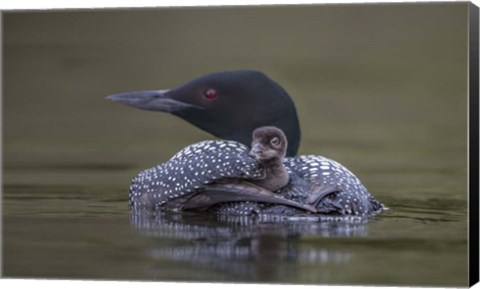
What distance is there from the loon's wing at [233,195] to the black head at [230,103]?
33cm

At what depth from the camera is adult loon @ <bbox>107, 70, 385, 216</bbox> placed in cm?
929

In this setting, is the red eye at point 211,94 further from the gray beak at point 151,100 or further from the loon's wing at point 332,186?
the loon's wing at point 332,186

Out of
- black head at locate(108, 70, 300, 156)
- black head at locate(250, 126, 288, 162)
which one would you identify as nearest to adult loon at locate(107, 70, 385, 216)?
black head at locate(108, 70, 300, 156)

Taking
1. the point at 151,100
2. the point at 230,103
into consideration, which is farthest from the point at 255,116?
the point at 151,100

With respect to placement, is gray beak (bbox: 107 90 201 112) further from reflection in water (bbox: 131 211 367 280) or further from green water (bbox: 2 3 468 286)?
reflection in water (bbox: 131 211 367 280)

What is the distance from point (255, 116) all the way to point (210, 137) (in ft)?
1.17

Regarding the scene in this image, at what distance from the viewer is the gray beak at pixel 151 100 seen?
9.59 metres

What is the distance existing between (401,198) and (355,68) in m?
0.81

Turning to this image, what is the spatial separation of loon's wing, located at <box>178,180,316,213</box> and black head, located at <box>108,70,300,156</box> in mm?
326

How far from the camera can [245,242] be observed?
29.3ft

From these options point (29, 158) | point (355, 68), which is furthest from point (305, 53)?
point (29, 158)

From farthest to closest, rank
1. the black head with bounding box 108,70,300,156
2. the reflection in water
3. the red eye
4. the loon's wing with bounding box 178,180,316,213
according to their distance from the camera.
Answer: the red eye < the black head with bounding box 108,70,300,156 < the loon's wing with bounding box 178,180,316,213 < the reflection in water

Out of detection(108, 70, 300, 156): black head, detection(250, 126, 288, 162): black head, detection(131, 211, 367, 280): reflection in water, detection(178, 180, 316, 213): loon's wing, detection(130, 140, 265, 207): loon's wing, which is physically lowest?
detection(131, 211, 367, 280): reflection in water

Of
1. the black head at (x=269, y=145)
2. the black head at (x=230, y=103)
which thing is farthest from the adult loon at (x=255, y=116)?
the black head at (x=269, y=145)
